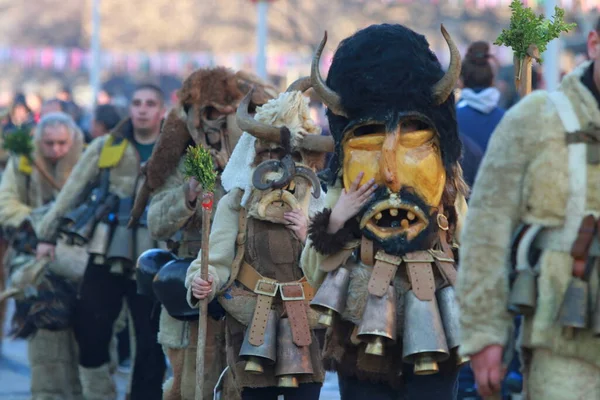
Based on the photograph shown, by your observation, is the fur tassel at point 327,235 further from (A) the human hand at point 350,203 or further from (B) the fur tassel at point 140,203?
(B) the fur tassel at point 140,203

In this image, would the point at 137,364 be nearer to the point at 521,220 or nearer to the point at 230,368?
the point at 230,368

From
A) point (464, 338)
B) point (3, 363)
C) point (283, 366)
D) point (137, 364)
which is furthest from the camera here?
point (3, 363)

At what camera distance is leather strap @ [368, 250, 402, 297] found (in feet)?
18.9

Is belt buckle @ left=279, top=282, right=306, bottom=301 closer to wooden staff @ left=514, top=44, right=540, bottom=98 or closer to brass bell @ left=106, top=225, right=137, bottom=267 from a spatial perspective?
wooden staff @ left=514, top=44, right=540, bottom=98

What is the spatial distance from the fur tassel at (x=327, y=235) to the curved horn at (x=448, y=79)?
621 millimetres

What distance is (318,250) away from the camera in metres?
5.93

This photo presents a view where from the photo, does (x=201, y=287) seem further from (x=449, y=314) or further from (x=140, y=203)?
(x=140, y=203)

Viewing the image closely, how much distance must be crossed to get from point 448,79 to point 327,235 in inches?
31.9

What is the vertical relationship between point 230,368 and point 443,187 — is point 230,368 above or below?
below

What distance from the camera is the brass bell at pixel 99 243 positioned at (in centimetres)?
944

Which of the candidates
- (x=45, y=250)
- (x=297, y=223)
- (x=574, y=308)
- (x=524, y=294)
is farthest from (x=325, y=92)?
(x=45, y=250)

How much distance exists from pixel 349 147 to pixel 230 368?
1.56 m

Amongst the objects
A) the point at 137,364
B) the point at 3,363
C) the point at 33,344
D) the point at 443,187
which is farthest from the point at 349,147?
the point at 3,363

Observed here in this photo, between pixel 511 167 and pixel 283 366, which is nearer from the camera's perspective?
pixel 511 167
